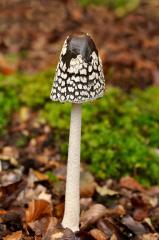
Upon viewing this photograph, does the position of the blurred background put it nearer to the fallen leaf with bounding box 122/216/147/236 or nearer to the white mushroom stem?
the fallen leaf with bounding box 122/216/147/236

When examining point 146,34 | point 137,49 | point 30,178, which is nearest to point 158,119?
point 30,178

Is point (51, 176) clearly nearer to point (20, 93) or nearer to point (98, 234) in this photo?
point (98, 234)

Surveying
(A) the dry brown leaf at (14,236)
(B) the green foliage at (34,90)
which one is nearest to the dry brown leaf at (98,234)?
(A) the dry brown leaf at (14,236)

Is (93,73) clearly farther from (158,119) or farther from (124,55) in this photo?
(124,55)

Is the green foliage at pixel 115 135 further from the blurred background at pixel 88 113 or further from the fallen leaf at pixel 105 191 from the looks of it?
the fallen leaf at pixel 105 191

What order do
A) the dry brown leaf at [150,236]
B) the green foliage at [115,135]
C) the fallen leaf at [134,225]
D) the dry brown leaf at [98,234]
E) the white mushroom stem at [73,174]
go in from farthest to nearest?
1. the green foliage at [115,135]
2. the fallen leaf at [134,225]
3. the dry brown leaf at [150,236]
4. the dry brown leaf at [98,234]
5. the white mushroom stem at [73,174]

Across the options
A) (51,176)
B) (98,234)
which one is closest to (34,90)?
(51,176)
